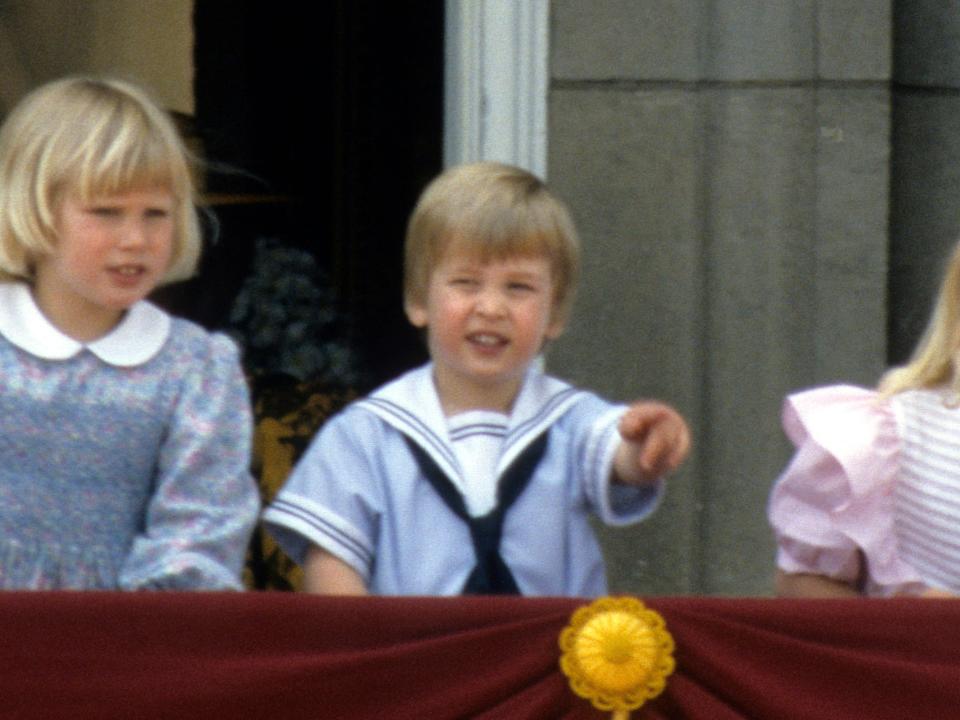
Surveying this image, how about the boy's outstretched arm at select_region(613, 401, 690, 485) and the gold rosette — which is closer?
the gold rosette

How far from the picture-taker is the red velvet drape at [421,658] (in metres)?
3.42

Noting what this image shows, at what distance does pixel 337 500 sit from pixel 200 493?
243 mm

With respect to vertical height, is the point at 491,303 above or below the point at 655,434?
above

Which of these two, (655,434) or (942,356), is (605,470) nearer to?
(655,434)

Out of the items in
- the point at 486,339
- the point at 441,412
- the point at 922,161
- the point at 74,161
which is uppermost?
the point at 74,161

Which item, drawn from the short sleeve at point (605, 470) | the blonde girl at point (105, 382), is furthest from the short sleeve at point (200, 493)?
the short sleeve at point (605, 470)

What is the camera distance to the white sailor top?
4.06 metres

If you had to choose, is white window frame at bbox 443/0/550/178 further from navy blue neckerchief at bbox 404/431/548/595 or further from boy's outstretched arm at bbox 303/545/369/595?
boy's outstretched arm at bbox 303/545/369/595

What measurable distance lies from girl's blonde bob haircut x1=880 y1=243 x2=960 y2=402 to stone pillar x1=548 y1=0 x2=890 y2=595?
1372mm

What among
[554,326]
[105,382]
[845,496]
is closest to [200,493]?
[105,382]

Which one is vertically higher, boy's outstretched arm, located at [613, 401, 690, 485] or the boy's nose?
the boy's nose

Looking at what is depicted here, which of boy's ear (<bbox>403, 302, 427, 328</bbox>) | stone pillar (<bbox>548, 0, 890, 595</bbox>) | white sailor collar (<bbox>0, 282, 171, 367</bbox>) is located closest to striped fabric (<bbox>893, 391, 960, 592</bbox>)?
boy's ear (<bbox>403, 302, 427, 328</bbox>)

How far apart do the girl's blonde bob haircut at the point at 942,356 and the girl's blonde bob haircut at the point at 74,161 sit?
125cm

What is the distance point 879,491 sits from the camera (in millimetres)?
4090
